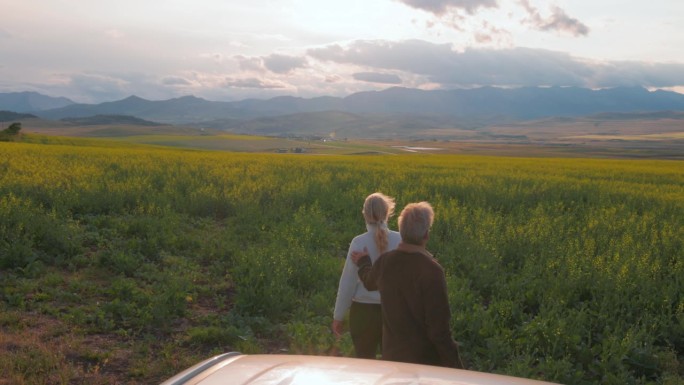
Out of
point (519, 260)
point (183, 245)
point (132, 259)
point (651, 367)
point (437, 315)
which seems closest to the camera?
point (437, 315)

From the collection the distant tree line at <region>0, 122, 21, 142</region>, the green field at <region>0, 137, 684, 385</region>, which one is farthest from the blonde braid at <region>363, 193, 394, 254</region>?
the distant tree line at <region>0, 122, 21, 142</region>

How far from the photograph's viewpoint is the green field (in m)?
5.93

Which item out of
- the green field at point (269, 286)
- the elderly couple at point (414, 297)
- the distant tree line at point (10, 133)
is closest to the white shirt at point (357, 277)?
the elderly couple at point (414, 297)

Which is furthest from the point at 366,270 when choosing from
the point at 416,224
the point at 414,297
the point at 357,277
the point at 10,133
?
the point at 10,133

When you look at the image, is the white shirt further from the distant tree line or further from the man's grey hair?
the distant tree line

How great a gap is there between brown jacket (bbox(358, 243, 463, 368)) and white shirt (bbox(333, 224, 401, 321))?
46cm

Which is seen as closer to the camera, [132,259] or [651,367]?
[651,367]

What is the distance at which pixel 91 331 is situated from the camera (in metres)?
6.54

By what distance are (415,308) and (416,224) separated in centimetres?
57

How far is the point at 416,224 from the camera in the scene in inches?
141

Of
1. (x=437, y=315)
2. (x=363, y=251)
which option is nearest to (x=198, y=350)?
(x=363, y=251)

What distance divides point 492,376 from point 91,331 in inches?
231

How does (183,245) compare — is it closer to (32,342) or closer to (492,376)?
(32,342)

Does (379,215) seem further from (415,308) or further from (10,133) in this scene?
(10,133)
